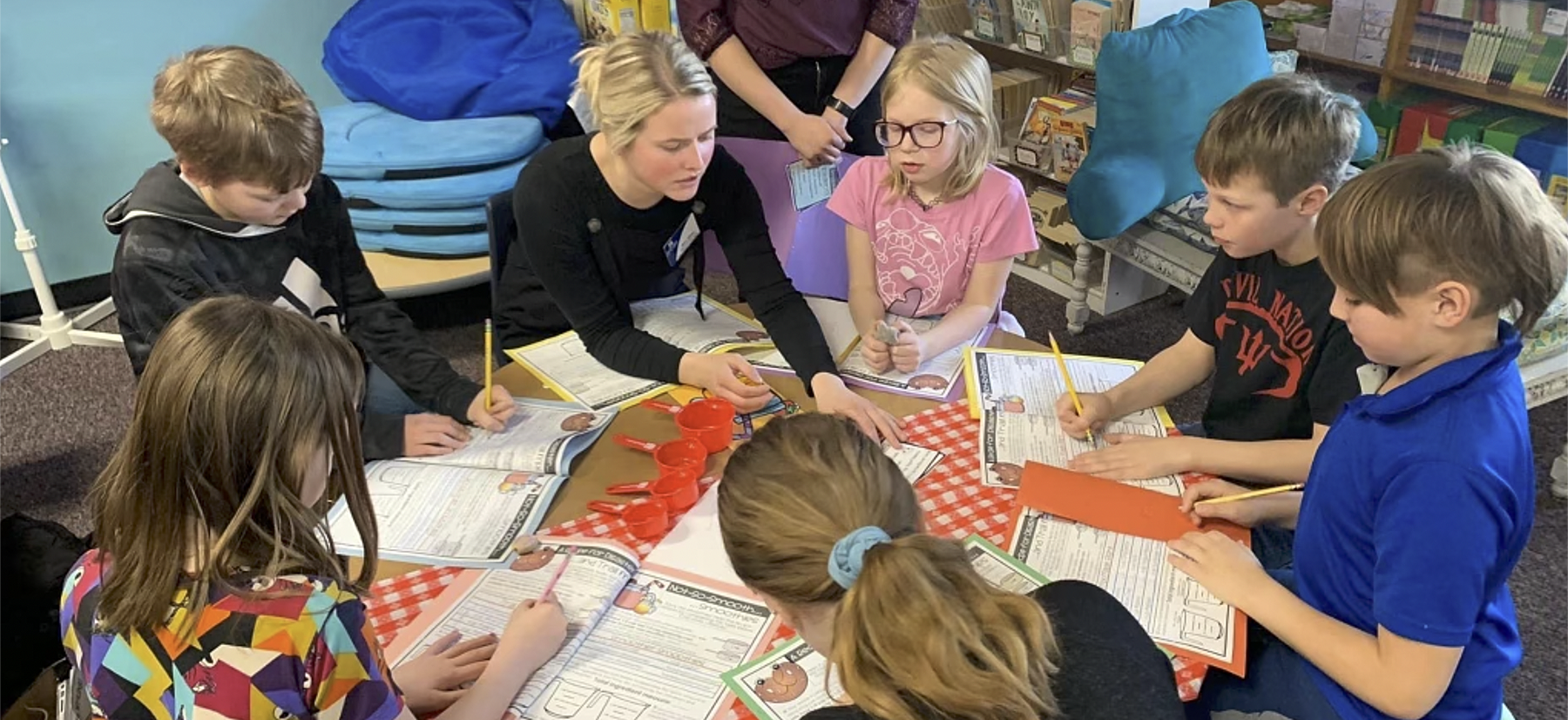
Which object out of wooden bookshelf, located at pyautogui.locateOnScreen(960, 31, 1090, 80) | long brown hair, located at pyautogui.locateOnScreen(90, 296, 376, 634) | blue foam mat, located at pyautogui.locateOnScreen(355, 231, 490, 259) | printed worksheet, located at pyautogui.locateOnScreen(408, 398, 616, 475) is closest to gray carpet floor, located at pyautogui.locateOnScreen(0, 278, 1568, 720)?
blue foam mat, located at pyautogui.locateOnScreen(355, 231, 490, 259)

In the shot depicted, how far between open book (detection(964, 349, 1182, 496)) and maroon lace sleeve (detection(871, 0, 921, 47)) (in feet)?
3.08

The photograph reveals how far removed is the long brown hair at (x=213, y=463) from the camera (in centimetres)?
96

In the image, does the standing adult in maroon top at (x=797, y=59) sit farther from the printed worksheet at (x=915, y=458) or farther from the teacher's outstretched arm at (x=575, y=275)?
the printed worksheet at (x=915, y=458)

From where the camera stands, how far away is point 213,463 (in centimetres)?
97

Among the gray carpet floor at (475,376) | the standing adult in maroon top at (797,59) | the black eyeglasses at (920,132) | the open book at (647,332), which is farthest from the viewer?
the standing adult in maroon top at (797,59)

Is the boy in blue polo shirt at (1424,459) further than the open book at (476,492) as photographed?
No

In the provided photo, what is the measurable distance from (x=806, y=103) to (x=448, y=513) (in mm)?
1394

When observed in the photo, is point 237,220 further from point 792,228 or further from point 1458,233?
point 1458,233

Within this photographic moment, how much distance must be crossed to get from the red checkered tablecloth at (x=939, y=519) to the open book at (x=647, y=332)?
0.96 feet

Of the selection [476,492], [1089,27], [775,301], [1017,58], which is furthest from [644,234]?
[1017,58]

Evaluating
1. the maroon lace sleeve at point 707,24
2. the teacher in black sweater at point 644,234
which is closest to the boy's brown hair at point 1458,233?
the teacher in black sweater at point 644,234

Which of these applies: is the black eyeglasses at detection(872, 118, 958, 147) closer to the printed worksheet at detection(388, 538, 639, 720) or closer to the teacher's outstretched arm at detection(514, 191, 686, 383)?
the teacher's outstretched arm at detection(514, 191, 686, 383)

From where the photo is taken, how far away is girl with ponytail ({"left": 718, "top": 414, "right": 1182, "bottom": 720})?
0.82m

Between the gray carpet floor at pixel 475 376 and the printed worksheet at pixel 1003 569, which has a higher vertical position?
the printed worksheet at pixel 1003 569
